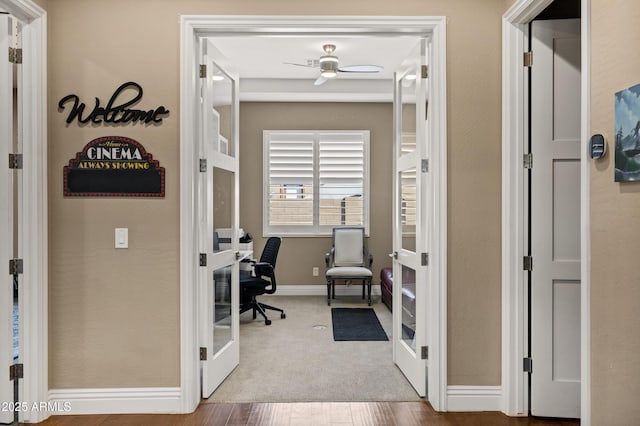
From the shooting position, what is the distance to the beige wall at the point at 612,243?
1676mm

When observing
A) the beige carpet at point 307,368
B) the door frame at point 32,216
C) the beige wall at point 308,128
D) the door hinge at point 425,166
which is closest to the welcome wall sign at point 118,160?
the door frame at point 32,216

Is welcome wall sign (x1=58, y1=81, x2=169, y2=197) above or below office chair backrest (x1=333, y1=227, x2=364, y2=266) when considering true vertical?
above

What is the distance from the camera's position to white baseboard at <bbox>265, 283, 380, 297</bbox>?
6.59 metres

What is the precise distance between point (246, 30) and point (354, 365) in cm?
263

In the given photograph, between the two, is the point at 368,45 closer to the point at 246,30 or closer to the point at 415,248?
the point at 246,30

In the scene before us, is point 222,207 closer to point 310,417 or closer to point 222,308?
point 222,308

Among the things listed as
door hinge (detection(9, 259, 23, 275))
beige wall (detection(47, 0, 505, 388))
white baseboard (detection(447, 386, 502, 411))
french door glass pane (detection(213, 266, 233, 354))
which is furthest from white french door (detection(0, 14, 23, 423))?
white baseboard (detection(447, 386, 502, 411))

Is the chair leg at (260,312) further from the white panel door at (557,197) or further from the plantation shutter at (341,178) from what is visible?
the white panel door at (557,197)

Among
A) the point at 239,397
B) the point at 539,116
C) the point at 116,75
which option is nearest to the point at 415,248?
the point at 539,116

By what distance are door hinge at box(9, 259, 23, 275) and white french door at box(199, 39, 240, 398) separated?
1.01 metres

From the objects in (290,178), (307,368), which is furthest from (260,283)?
(290,178)

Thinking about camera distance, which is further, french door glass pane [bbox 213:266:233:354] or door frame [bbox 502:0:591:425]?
french door glass pane [bbox 213:266:233:354]

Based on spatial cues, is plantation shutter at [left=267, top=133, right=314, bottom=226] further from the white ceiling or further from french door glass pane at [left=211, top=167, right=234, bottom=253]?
french door glass pane at [left=211, top=167, right=234, bottom=253]

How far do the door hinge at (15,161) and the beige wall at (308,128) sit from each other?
4080mm
